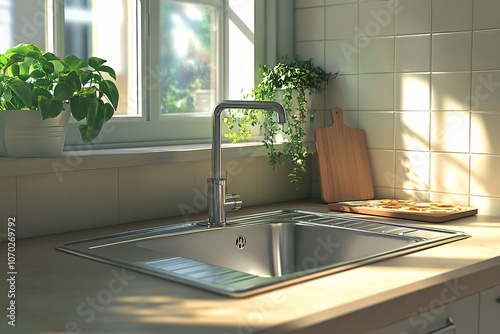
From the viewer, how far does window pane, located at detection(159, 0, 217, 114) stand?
7.27 feet

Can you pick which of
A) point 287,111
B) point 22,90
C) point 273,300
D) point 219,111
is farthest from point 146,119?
point 273,300

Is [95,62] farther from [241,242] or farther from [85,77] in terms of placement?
[241,242]

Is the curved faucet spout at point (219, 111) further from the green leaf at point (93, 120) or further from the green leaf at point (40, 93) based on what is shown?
the green leaf at point (40, 93)

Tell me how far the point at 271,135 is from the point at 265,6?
47 cm

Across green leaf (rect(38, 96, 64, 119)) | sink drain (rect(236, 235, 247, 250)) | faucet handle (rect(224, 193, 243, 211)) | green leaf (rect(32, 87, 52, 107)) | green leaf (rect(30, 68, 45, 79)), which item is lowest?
sink drain (rect(236, 235, 247, 250))

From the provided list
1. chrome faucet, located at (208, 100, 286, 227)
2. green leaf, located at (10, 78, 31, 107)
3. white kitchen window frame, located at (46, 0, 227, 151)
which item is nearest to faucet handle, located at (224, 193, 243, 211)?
chrome faucet, located at (208, 100, 286, 227)

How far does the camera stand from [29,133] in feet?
5.54

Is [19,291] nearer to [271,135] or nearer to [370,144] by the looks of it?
[271,135]

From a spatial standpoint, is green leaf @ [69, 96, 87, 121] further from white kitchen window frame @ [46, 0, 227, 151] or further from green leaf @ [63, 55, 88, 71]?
white kitchen window frame @ [46, 0, 227, 151]

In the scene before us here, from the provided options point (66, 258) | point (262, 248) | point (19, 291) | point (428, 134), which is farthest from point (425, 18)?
point (19, 291)

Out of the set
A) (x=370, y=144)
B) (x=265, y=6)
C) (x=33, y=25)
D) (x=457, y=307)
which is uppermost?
(x=265, y=6)

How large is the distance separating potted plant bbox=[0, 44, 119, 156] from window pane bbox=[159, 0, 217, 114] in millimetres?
477

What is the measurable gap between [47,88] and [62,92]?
0.05m

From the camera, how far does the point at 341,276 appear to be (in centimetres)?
137
